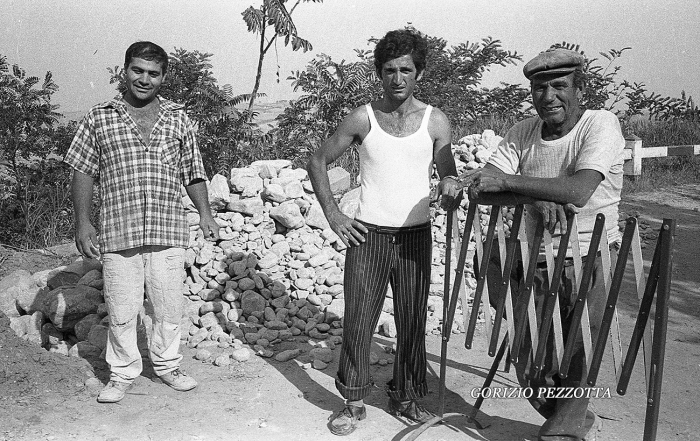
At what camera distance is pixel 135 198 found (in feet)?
13.2

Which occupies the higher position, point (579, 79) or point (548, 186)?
point (579, 79)

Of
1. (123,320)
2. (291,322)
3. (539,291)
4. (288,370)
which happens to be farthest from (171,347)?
(539,291)

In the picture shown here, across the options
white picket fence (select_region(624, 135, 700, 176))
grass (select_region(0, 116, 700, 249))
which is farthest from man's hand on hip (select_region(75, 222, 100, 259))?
white picket fence (select_region(624, 135, 700, 176))

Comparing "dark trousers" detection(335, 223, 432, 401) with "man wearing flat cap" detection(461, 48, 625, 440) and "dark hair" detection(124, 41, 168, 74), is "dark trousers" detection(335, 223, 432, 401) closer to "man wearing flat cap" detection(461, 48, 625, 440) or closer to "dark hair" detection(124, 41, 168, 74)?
"man wearing flat cap" detection(461, 48, 625, 440)

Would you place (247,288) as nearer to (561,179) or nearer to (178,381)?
(178,381)

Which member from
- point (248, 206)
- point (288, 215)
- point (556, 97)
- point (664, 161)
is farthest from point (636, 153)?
point (556, 97)

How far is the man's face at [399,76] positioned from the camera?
3.50 meters

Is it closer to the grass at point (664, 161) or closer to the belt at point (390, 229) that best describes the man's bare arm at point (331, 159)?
the belt at point (390, 229)

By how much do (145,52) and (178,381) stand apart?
77.7 inches

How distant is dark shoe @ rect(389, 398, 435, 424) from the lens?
12.5ft

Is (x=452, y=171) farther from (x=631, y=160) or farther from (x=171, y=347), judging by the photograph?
(x=631, y=160)

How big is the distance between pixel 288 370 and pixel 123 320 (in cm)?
120

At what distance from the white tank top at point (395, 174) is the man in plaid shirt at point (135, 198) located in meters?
1.14

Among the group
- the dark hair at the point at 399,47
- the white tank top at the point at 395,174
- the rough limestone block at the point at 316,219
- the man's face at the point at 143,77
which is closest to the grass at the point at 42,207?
the rough limestone block at the point at 316,219
